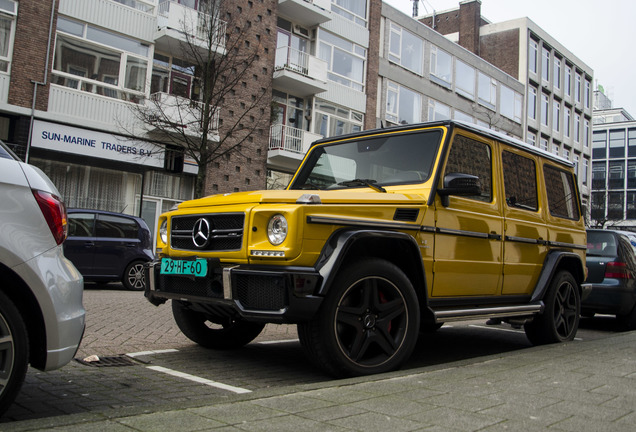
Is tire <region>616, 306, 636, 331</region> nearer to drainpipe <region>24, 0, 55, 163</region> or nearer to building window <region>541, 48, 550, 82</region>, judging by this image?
drainpipe <region>24, 0, 55, 163</region>

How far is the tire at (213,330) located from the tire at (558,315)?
3.11m

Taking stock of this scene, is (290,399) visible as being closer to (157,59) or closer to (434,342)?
(434,342)

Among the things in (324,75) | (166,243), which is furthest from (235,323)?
(324,75)

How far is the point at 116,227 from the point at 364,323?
A: 9.91m

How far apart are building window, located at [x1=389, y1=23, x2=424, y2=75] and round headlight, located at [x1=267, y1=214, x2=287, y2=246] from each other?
88.6 ft

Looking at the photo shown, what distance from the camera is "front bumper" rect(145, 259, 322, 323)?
3979mm

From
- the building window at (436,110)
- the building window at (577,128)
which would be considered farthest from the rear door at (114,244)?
the building window at (577,128)

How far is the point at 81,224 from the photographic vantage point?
12.5 meters

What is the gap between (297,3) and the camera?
78.5 ft

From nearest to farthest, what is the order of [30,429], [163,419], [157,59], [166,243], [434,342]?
[30,429]
[163,419]
[166,243]
[434,342]
[157,59]

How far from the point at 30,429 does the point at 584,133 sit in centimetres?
5624

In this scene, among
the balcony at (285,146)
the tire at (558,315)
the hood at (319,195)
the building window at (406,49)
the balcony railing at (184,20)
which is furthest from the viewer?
the building window at (406,49)

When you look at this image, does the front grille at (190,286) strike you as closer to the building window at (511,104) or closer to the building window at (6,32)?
the building window at (6,32)

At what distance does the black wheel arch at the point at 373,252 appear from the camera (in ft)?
13.6
